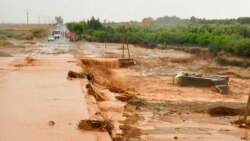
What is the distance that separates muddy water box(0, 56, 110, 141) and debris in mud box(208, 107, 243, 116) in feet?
16.0

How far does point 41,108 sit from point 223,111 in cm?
687

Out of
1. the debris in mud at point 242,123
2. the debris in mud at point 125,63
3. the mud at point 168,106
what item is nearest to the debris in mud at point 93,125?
the mud at point 168,106

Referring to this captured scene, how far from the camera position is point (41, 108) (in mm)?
13727

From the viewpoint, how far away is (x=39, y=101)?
48.8ft

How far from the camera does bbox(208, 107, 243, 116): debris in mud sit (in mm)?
16094

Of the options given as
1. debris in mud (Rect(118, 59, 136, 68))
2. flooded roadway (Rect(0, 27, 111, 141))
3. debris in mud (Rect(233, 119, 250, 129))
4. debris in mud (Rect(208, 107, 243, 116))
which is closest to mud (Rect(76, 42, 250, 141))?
debris in mud (Rect(208, 107, 243, 116))

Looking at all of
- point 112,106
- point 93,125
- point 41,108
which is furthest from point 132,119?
point 41,108

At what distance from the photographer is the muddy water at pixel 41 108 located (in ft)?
35.6

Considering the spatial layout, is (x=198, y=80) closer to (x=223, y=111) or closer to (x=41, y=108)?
(x=223, y=111)

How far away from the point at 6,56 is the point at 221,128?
2394cm

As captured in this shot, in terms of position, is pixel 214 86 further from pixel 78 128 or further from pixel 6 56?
pixel 6 56

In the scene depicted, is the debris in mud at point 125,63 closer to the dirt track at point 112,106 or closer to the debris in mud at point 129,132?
the dirt track at point 112,106

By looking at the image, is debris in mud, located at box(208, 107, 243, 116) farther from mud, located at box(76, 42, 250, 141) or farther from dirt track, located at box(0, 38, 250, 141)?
dirt track, located at box(0, 38, 250, 141)

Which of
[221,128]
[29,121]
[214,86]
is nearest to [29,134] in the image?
[29,121]
